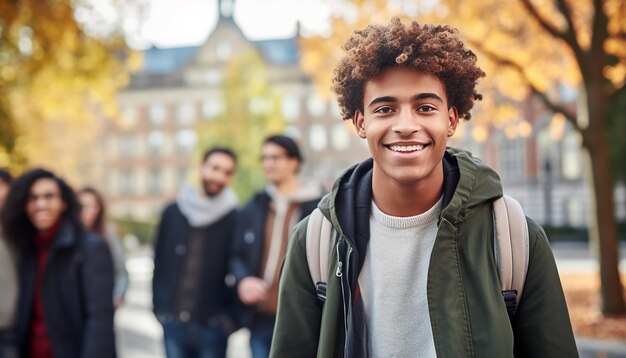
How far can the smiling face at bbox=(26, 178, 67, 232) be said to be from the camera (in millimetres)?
4568

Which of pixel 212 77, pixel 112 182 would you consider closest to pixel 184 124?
pixel 212 77

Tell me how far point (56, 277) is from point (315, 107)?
62266 millimetres

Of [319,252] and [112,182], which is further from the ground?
[319,252]

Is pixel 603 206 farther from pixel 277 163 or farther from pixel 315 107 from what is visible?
pixel 315 107

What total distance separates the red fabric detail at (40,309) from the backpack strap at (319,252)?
2391mm

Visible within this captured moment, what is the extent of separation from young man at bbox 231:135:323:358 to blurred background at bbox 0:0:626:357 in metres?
1.22

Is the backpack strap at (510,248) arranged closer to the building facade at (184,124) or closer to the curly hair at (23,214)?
the curly hair at (23,214)

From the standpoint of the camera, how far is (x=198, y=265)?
589 centimetres

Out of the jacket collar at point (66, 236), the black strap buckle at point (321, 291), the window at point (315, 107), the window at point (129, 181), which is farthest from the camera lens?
the window at point (129, 181)

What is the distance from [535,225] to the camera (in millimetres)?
2285

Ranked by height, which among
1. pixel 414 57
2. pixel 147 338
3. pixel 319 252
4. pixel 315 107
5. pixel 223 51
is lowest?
pixel 147 338

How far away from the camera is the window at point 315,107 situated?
6631cm

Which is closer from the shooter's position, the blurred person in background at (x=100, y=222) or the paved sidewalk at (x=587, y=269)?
the blurred person in background at (x=100, y=222)

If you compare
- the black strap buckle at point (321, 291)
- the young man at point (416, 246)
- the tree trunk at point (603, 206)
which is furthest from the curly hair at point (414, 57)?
the tree trunk at point (603, 206)
